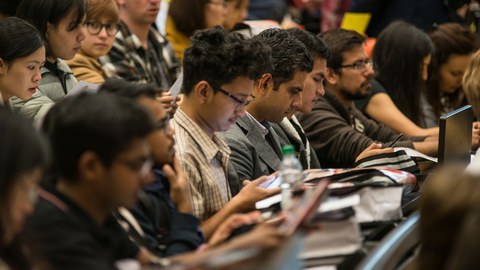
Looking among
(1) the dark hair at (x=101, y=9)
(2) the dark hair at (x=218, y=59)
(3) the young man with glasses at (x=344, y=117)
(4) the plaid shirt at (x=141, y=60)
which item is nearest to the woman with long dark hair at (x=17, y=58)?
(2) the dark hair at (x=218, y=59)

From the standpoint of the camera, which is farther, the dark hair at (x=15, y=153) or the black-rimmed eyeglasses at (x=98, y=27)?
the black-rimmed eyeglasses at (x=98, y=27)

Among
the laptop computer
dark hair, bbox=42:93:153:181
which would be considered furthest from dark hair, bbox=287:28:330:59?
dark hair, bbox=42:93:153:181

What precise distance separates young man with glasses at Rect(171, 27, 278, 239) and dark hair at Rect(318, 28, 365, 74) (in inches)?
67.8

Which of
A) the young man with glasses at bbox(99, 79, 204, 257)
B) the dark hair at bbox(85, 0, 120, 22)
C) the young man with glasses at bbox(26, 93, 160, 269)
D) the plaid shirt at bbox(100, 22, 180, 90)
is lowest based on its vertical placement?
the plaid shirt at bbox(100, 22, 180, 90)

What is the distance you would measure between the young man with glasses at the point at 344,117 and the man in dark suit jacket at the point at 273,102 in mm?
653

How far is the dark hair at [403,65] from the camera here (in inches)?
224

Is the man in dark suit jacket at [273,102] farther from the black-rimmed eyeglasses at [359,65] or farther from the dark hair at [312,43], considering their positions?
the black-rimmed eyeglasses at [359,65]

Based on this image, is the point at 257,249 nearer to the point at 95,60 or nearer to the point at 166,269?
the point at 166,269

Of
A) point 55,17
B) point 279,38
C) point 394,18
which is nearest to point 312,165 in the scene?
point 279,38

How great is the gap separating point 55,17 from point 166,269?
2324mm

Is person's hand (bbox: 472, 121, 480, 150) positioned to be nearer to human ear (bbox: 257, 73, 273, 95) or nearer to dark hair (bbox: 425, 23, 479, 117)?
dark hair (bbox: 425, 23, 479, 117)

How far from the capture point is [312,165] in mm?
4398

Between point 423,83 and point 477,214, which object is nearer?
point 477,214

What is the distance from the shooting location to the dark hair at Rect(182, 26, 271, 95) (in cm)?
334
